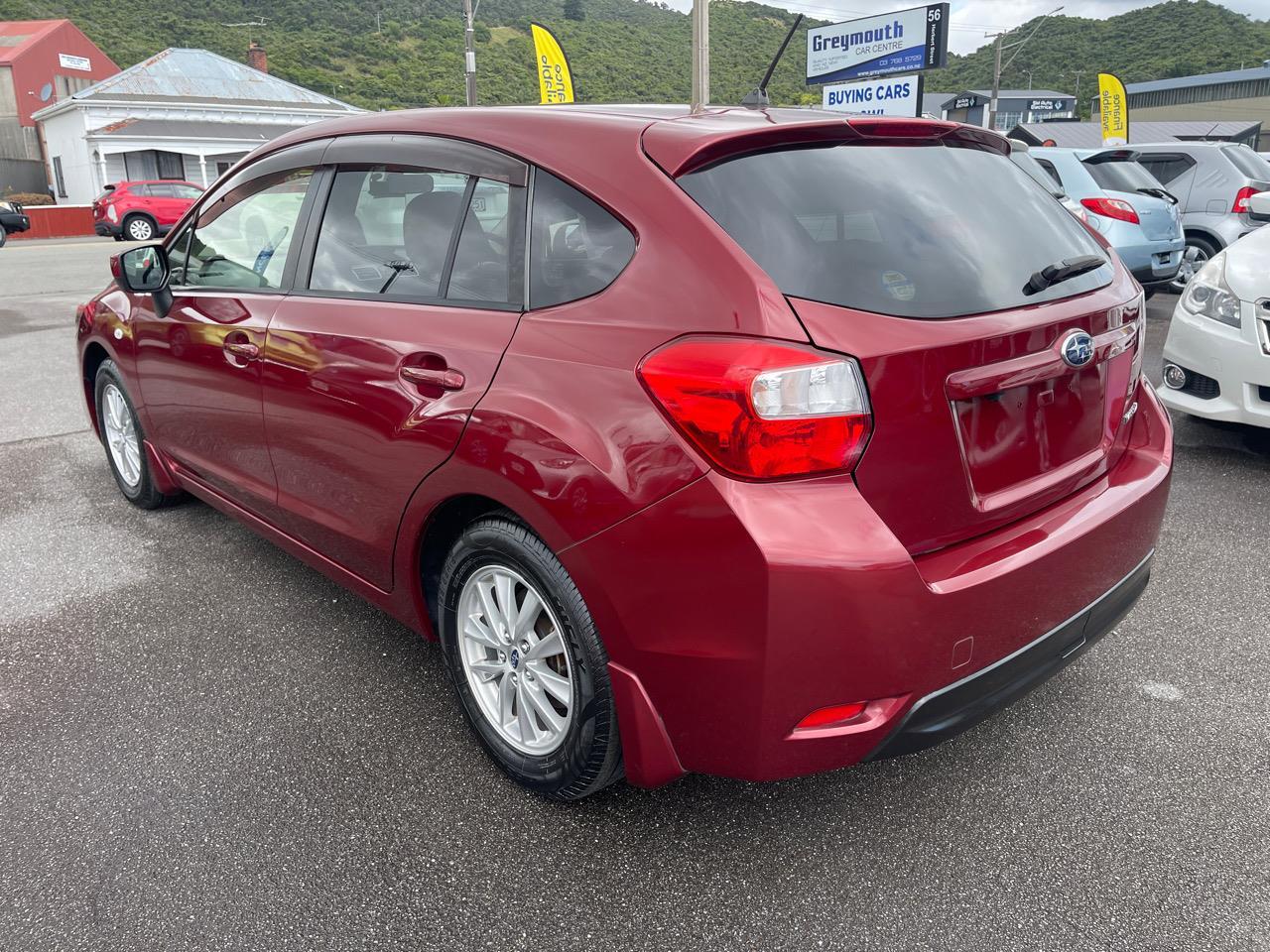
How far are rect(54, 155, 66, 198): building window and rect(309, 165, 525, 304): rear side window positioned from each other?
4576cm

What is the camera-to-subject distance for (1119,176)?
999 centimetres

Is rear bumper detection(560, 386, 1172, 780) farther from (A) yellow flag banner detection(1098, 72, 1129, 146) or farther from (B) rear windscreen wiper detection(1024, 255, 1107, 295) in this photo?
(A) yellow flag banner detection(1098, 72, 1129, 146)

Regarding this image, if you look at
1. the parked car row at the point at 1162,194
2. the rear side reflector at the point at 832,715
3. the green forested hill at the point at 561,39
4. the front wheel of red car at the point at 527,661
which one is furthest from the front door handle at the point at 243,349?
the green forested hill at the point at 561,39

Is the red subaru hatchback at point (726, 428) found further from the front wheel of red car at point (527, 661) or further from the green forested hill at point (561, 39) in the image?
the green forested hill at point (561, 39)

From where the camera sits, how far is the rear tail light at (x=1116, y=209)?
922cm

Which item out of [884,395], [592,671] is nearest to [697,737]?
[592,671]

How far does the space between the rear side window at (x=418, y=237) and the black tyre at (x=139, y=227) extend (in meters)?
26.2

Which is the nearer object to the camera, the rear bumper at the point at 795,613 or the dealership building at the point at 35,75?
the rear bumper at the point at 795,613

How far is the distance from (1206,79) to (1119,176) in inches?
2654

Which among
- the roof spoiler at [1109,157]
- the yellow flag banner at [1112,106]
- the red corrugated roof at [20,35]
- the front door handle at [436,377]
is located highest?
the red corrugated roof at [20,35]

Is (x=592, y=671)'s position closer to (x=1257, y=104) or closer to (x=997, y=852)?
(x=997, y=852)

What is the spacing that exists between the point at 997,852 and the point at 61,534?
157 inches

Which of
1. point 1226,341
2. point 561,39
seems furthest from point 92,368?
point 561,39

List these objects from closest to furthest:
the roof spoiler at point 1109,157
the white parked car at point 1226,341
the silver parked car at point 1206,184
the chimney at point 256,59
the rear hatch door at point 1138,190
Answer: the white parked car at point 1226,341
the rear hatch door at point 1138,190
the roof spoiler at point 1109,157
the silver parked car at point 1206,184
the chimney at point 256,59
